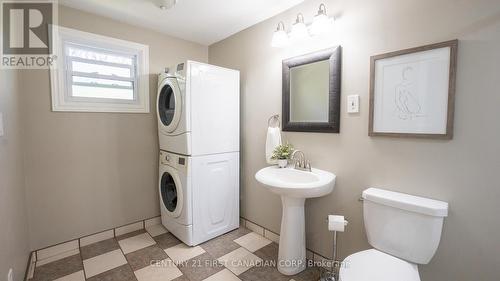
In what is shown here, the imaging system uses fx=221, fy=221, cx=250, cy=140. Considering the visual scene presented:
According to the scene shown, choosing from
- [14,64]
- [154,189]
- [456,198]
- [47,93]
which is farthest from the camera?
[154,189]

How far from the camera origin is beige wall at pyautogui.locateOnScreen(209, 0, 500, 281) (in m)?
1.12

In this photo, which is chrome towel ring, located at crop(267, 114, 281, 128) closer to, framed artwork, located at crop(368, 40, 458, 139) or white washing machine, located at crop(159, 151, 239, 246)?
white washing machine, located at crop(159, 151, 239, 246)

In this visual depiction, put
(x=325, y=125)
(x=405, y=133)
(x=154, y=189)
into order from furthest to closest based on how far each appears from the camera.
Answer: (x=154, y=189) < (x=325, y=125) < (x=405, y=133)

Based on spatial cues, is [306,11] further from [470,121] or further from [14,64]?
[14,64]

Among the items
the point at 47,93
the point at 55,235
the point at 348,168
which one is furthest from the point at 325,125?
the point at 55,235

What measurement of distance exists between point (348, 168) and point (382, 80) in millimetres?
649

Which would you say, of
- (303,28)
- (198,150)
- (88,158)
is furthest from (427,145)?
(88,158)

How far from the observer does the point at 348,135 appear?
1640mm

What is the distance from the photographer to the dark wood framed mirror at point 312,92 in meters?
1.68

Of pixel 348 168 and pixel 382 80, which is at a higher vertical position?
pixel 382 80

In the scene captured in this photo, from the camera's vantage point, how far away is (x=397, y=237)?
1264mm

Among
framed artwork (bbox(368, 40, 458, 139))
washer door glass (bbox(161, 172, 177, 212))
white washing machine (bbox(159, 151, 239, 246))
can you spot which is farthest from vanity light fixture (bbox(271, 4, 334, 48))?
washer door glass (bbox(161, 172, 177, 212))

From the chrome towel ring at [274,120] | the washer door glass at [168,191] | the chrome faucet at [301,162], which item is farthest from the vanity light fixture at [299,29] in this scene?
the washer door glass at [168,191]

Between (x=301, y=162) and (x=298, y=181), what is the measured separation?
0.58 feet
